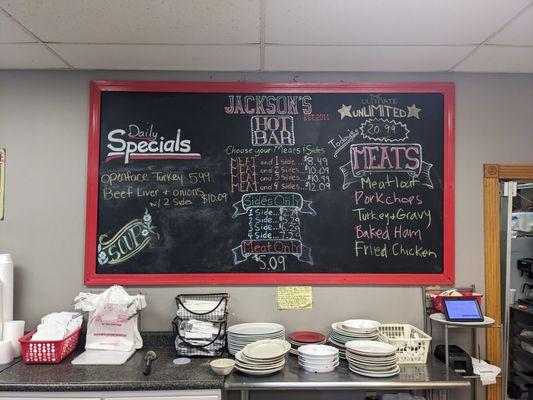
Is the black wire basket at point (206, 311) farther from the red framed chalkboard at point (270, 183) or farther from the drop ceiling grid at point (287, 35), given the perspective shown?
the drop ceiling grid at point (287, 35)

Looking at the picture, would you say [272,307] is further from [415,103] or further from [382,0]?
[382,0]

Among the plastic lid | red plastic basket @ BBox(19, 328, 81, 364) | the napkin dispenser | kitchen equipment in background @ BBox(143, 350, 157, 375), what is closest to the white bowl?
kitchen equipment in background @ BBox(143, 350, 157, 375)

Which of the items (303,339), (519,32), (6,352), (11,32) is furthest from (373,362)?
(11,32)

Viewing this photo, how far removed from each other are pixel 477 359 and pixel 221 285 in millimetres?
1724

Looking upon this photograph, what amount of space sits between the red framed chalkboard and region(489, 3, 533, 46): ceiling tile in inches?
19.2

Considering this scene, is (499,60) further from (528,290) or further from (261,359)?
(261,359)

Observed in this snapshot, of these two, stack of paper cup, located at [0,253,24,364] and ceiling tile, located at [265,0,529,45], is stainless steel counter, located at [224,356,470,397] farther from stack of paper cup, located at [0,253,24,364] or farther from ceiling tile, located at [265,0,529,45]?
ceiling tile, located at [265,0,529,45]

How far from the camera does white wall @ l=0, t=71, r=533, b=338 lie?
2.56 metres

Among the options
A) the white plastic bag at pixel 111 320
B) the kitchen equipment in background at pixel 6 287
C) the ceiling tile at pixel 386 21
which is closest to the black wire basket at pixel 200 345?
the white plastic bag at pixel 111 320

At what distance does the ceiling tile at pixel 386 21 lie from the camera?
1.81 metres

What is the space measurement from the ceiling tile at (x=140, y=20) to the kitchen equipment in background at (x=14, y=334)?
1.66 m

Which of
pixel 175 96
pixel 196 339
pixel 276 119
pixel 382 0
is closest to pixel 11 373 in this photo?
pixel 196 339

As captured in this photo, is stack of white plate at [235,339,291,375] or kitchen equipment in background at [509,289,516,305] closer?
stack of white plate at [235,339,291,375]

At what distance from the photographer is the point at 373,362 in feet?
6.64
